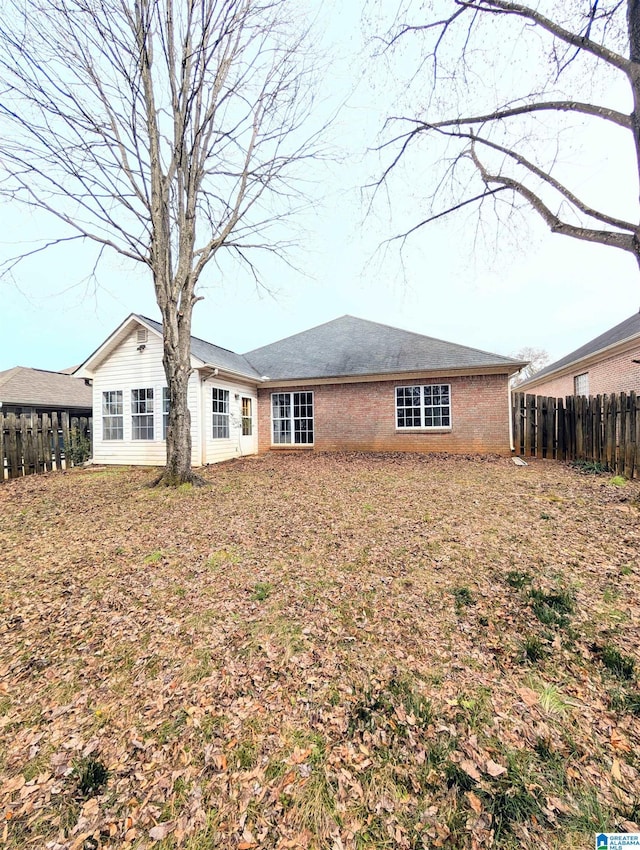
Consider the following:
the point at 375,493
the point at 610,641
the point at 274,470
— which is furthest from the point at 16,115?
the point at 610,641

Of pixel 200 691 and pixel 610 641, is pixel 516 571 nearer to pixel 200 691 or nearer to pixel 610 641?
pixel 610 641

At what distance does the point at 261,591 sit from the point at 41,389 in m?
19.7

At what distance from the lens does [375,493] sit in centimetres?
667

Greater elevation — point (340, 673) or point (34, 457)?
point (34, 457)

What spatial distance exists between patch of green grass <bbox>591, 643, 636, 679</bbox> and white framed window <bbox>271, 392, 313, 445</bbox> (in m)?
11.8

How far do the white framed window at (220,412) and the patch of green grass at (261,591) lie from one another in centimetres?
849

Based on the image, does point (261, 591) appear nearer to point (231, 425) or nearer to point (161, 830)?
point (161, 830)

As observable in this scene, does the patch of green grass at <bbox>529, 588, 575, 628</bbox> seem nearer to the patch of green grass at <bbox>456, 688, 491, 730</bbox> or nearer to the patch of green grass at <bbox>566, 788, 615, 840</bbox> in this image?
the patch of green grass at <bbox>456, 688, 491, 730</bbox>

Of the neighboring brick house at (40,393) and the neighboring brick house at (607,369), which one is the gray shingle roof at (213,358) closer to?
the neighboring brick house at (40,393)

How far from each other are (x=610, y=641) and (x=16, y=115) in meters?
12.3

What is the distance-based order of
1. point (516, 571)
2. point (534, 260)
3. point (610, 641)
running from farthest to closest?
point (534, 260) < point (516, 571) < point (610, 641)

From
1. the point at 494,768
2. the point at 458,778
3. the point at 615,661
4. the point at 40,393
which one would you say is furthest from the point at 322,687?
the point at 40,393

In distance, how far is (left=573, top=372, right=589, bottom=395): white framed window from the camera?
1484cm

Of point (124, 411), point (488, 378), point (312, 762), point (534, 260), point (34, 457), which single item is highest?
point (534, 260)
